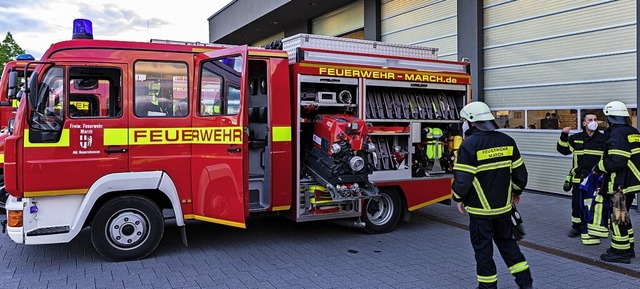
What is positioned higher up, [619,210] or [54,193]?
[54,193]

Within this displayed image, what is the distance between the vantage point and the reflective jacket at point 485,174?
15.4ft

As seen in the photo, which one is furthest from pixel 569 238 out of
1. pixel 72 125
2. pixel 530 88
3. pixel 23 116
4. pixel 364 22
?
pixel 364 22

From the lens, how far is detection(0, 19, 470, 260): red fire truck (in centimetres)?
582

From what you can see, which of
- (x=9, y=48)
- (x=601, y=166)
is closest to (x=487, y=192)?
(x=601, y=166)

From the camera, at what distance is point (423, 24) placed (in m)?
13.9

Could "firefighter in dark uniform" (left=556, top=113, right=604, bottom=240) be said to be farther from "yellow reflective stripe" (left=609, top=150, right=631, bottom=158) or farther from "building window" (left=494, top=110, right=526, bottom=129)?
"building window" (left=494, top=110, right=526, bottom=129)

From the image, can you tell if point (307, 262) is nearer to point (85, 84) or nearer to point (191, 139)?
point (191, 139)

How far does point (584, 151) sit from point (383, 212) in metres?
2.86

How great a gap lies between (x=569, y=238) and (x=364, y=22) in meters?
10.3

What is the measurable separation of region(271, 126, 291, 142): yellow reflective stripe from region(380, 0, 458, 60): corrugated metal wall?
732 cm

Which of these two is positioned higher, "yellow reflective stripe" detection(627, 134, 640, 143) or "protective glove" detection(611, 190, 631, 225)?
"yellow reflective stripe" detection(627, 134, 640, 143)

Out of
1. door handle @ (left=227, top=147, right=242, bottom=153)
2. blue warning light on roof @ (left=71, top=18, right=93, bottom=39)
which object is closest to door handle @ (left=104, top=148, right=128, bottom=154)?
door handle @ (left=227, top=147, right=242, bottom=153)

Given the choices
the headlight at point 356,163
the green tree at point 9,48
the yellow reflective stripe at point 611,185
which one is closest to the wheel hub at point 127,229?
the headlight at point 356,163

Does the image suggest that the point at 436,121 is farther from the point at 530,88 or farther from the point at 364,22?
the point at 364,22
